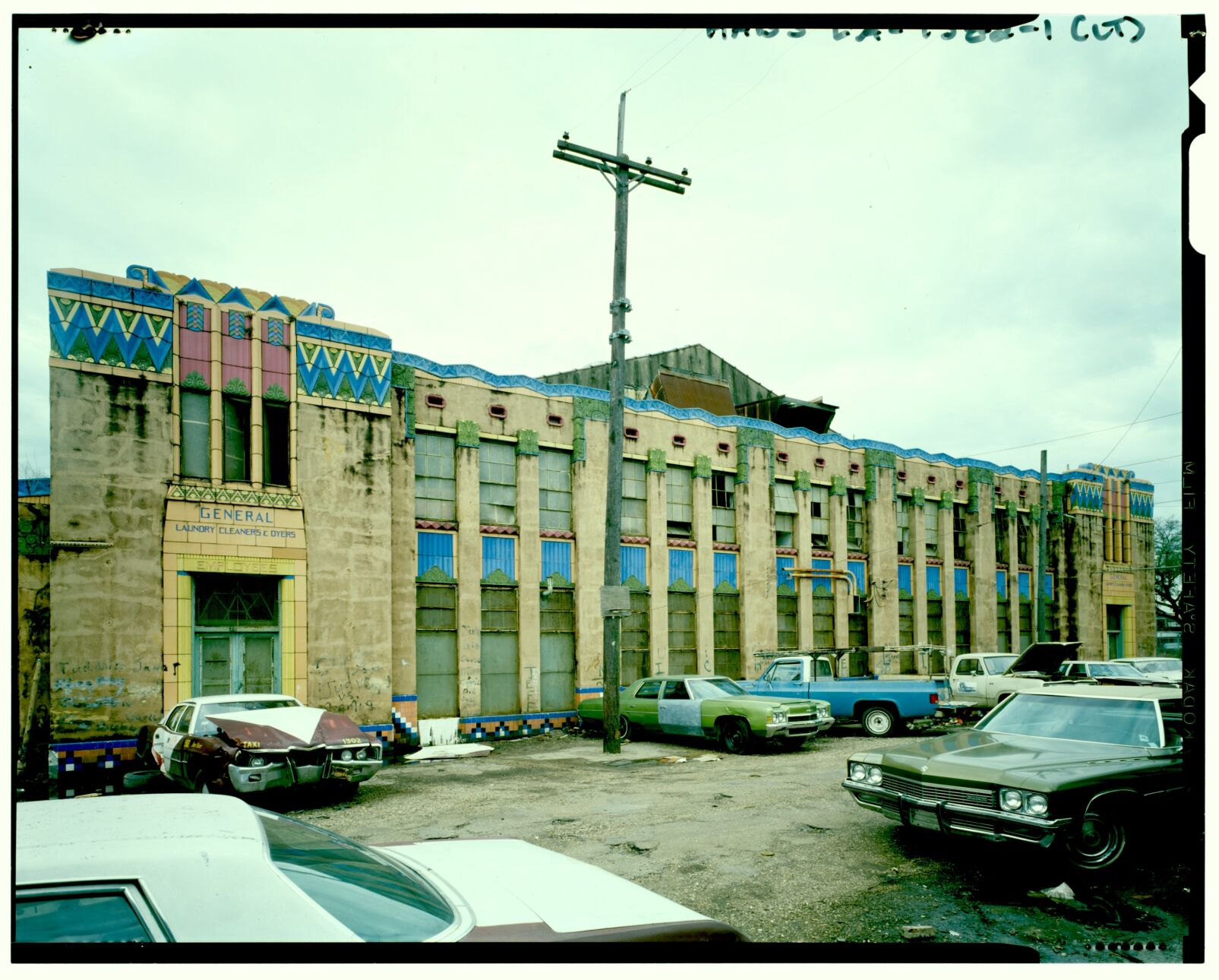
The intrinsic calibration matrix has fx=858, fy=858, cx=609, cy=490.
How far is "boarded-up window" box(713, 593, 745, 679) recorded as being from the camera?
71.4 feet

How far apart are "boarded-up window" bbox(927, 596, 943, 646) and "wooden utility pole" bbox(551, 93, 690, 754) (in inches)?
576

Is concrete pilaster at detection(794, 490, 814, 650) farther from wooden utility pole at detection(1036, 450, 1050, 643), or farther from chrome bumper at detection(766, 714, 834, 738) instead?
chrome bumper at detection(766, 714, 834, 738)

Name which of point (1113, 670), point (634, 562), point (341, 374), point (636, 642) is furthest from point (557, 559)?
point (1113, 670)

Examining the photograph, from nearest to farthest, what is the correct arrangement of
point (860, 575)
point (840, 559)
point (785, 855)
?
point (785, 855), point (840, 559), point (860, 575)

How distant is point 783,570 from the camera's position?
2308 cm

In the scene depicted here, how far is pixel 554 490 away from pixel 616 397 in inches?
182

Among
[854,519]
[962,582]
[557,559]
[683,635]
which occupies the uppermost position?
[854,519]

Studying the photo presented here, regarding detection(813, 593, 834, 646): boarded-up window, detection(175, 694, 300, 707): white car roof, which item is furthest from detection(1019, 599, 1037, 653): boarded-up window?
detection(175, 694, 300, 707): white car roof

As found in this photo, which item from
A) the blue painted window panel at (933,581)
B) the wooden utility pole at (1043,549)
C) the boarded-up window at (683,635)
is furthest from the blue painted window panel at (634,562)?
the wooden utility pole at (1043,549)

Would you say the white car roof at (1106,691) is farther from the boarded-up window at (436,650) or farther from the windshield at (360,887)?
the boarded-up window at (436,650)

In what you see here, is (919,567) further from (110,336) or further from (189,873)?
(189,873)

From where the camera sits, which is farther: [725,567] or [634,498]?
[725,567]

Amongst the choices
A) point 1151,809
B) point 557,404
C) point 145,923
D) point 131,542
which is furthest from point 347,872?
point 557,404

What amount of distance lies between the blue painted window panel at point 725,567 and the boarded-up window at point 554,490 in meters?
4.49
